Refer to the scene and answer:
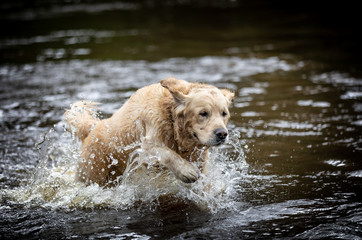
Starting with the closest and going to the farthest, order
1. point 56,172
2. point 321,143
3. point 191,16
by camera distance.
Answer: point 56,172
point 321,143
point 191,16

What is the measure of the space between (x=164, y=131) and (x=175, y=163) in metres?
0.43

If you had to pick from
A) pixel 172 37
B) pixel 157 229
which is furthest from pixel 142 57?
pixel 157 229

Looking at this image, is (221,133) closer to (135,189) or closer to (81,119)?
(135,189)

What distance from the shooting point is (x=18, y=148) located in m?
7.70

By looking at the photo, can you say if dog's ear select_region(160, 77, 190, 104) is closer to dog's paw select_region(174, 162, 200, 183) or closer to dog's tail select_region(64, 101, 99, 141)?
dog's paw select_region(174, 162, 200, 183)

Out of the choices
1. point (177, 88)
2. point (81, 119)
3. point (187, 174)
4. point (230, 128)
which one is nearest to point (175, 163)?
point (187, 174)

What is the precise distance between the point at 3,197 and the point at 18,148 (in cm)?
185

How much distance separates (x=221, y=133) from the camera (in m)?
4.83

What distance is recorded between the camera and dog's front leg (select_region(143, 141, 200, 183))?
5020mm

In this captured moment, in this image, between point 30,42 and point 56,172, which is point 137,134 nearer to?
point 56,172

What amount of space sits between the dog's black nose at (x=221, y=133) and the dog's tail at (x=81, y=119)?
2196 millimetres

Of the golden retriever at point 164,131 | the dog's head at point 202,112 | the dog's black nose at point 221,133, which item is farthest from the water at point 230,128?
the dog's black nose at point 221,133

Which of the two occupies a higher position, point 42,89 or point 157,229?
point 42,89

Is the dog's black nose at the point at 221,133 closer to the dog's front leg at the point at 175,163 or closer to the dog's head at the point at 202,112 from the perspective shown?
the dog's head at the point at 202,112
